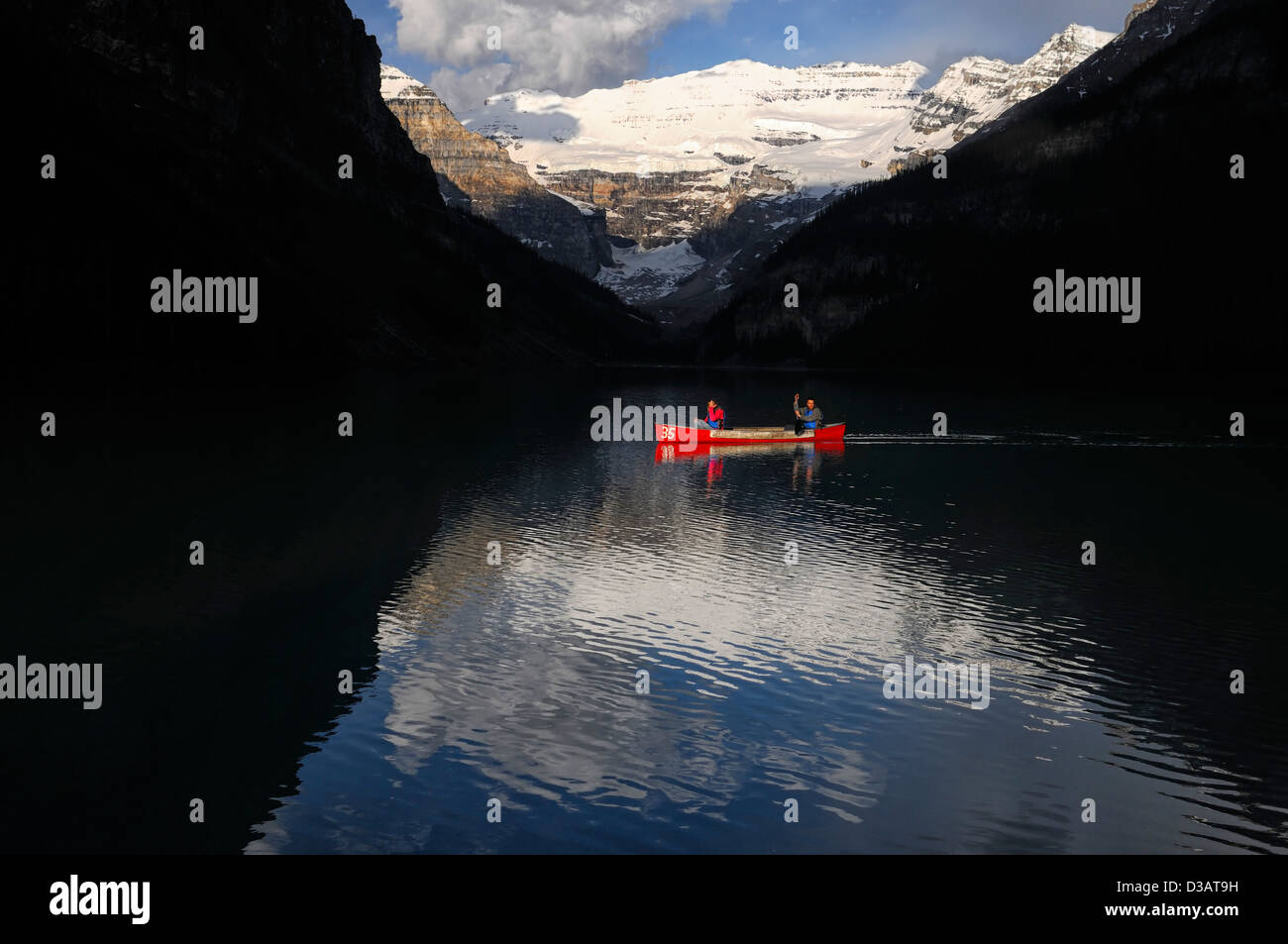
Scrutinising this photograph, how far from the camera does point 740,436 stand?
276 ft

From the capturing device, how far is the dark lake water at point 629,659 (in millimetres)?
17797

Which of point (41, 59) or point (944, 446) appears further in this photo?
point (41, 59)

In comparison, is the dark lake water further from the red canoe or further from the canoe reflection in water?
the red canoe

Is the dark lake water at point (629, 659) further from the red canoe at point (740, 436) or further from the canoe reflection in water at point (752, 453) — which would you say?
the red canoe at point (740, 436)

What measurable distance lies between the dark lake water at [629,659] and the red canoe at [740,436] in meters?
18.1

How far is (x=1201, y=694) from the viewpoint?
80.1ft

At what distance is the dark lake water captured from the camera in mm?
17797

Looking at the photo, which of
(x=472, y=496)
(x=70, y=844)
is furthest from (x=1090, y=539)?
(x=70, y=844)

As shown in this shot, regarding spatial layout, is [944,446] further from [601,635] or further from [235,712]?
[235,712]

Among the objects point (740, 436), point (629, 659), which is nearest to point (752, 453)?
point (740, 436)

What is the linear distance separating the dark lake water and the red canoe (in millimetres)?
18099

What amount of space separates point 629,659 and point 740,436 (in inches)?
2293

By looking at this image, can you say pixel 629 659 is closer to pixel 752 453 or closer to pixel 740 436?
pixel 752 453
